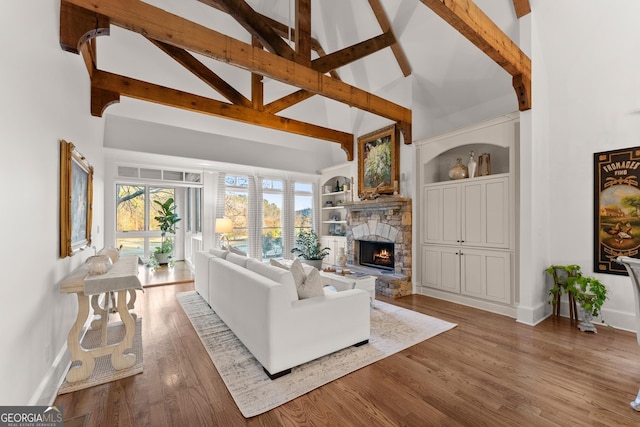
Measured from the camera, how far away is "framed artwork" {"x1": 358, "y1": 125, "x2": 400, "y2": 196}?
208 inches

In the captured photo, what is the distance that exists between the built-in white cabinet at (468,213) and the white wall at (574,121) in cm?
35

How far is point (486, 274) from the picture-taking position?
4.12 metres

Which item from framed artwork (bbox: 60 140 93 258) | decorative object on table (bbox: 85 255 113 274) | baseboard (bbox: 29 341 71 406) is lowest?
baseboard (bbox: 29 341 71 406)

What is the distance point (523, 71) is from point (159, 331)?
18.0 ft

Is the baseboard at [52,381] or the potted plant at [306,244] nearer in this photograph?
the baseboard at [52,381]

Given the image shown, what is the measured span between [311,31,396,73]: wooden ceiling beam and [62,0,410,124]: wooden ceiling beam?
32cm

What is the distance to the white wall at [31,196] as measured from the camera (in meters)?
1.51

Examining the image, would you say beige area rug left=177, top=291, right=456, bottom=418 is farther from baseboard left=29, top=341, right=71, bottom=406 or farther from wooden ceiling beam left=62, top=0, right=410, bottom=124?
wooden ceiling beam left=62, top=0, right=410, bottom=124

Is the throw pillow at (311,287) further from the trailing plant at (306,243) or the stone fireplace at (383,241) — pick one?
the trailing plant at (306,243)

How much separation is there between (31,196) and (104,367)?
1.64 meters

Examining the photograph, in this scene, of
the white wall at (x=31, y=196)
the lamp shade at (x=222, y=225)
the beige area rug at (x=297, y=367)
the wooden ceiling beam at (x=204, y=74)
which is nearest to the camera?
the white wall at (x=31, y=196)

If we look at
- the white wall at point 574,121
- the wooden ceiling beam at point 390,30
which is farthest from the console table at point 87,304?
the wooden ceiling beam at point 390,30

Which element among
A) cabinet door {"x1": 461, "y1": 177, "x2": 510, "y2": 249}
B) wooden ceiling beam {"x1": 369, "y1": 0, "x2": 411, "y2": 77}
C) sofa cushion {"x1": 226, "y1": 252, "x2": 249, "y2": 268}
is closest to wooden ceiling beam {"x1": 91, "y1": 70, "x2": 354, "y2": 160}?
wooden ceiling beam {"x1": 369, "y1": 0, "x2": 411, "y2": 77}

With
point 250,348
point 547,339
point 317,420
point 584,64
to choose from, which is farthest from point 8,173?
point 584,64
